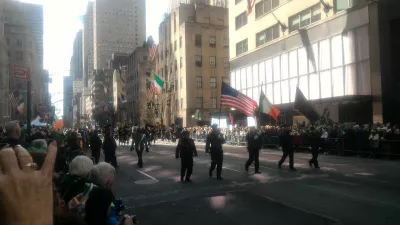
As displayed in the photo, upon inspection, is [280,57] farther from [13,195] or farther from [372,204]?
[13,195]

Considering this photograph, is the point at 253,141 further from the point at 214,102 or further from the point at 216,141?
the point at 214,102

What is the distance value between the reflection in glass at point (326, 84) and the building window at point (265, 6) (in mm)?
10909

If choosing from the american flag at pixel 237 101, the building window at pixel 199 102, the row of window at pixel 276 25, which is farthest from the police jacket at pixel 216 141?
the building window at pixel 199 102

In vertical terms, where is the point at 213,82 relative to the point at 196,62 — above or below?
below

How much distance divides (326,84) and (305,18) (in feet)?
22.7

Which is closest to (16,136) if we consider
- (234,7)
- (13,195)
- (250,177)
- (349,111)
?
(13,195)

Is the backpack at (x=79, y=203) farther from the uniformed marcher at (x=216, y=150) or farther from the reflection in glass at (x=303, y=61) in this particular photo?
the reflection in glass at (x=303, y=61)

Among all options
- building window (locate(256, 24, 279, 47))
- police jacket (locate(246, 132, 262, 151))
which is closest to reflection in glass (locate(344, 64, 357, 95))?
building window (locate(256, 24, 279, 47))

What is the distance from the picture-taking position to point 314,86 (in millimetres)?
32094

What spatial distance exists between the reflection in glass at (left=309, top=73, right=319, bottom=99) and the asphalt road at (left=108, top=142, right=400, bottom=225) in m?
17.8

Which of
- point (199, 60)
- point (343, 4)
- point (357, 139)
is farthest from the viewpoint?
point (199, 60)

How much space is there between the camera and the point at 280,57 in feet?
120

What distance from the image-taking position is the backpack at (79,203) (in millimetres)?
3422

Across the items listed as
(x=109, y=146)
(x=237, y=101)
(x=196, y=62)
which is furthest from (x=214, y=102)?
(x=109, y=146)
